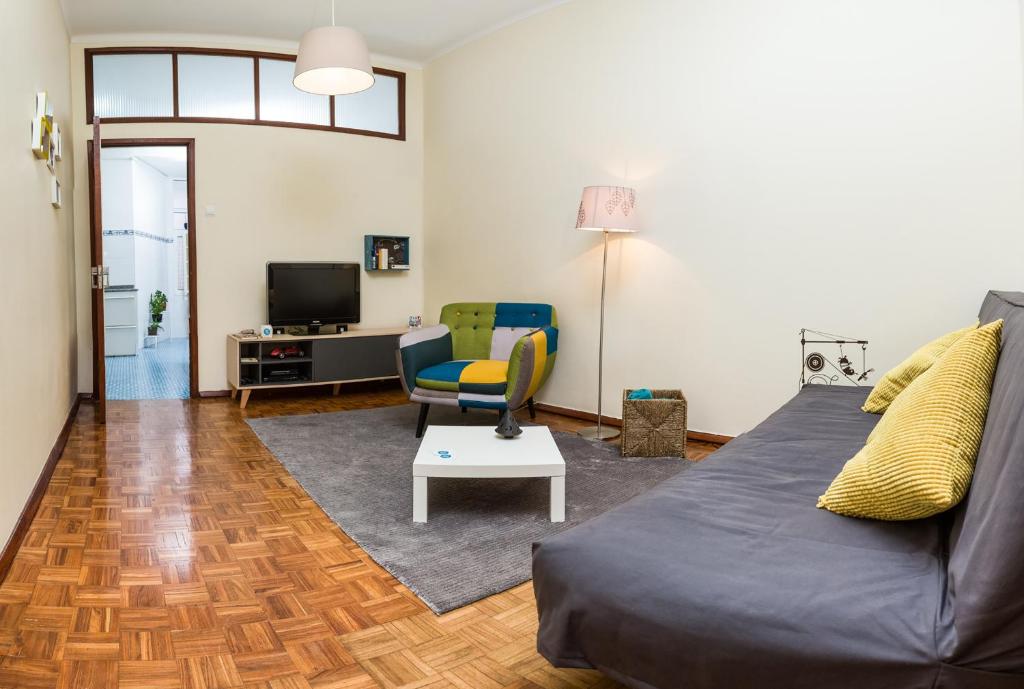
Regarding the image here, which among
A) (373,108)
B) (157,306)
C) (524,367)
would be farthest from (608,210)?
(157,306)

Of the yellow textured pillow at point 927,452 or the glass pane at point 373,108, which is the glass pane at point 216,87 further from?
the yellow textured pillow at point 927,452

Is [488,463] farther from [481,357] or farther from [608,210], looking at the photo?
[481,357]

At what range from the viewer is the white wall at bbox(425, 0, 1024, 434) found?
3.15m

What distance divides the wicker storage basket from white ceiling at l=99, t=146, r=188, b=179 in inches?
258

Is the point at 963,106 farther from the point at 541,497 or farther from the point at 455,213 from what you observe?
the point at 455,213

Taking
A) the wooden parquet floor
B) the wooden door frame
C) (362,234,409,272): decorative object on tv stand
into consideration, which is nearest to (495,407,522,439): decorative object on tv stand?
the wooden parquet floor

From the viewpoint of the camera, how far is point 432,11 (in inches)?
205

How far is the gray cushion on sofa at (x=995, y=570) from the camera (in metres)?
1.02

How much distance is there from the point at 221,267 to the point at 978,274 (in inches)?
205

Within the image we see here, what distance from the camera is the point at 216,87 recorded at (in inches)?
227

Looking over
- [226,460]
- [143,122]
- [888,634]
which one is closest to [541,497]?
[226,460]

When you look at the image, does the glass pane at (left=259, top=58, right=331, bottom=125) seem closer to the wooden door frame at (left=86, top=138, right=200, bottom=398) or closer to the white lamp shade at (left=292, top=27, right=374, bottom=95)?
the wooden door frame at (left=86, top=138, right=200, bottom=398)

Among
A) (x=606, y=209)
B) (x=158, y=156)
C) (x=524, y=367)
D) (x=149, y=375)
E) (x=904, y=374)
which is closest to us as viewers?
(x=904, y=374)

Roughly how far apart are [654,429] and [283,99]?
13.9 feet
